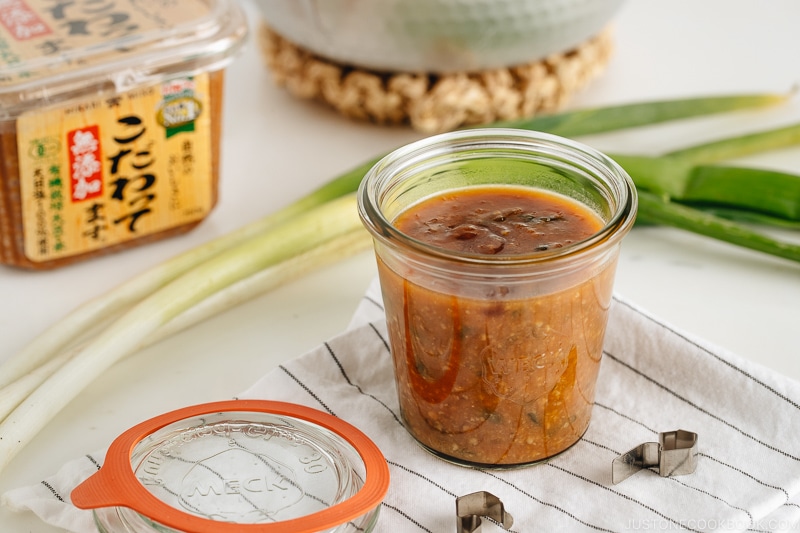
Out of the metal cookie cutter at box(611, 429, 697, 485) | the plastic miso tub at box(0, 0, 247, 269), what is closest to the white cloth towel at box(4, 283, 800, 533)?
the metal cookie cutter at box(611, 429, 697, 485)

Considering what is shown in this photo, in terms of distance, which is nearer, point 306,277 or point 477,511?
point 477,511

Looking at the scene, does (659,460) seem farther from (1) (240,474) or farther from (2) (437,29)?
(2) (437,29)

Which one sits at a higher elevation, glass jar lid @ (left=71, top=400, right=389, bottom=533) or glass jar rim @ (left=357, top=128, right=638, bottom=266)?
glass jar rim @ (left=357, top=128, right=638, bottom=266)

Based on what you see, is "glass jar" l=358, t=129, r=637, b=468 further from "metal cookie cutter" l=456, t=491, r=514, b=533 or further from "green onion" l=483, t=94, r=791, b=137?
"green onion" l=483, t=94, r=791, b=137

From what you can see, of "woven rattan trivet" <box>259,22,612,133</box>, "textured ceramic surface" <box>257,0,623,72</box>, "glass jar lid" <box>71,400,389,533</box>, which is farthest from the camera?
"woven rattan trivet" <box>259,22,612,133</box>

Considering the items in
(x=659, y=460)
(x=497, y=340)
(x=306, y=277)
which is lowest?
(x=306, y=277)

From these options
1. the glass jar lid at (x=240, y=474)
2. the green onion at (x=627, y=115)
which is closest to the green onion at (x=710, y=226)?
the green onion at (x=627, y=115)

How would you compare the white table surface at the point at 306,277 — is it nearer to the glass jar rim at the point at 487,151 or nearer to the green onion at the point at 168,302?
the green onion at the point at 168,302

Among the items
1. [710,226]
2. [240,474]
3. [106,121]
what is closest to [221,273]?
[106,121]
